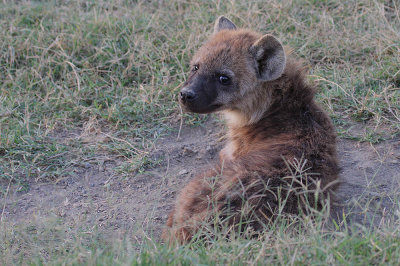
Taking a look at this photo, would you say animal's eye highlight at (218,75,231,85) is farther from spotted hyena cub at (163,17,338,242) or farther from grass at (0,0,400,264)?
grass at (0,0,400,264)

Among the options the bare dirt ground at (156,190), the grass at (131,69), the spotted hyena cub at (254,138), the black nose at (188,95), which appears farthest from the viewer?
the grass at (131,69)

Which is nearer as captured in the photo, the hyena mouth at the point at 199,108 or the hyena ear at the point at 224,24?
the hyena mouth at the point at 199,108


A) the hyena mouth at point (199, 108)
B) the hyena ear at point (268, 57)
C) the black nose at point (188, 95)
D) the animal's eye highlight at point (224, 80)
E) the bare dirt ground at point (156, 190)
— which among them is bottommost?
the bare dirt ground at point (156, 190)

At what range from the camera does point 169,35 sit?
17.0ft

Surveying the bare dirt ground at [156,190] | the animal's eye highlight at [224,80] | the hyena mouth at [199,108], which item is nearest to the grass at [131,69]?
the bare dirt ground at [156,190]

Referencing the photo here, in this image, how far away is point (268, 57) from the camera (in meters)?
3.62

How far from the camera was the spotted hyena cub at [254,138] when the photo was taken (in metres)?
2.79

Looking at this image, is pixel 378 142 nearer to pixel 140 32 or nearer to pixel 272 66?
pixel 272 66

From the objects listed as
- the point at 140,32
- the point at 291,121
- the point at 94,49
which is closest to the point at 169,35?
the point at 140,32

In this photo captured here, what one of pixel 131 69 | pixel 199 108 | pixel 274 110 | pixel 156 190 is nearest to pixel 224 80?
pixel 199 108

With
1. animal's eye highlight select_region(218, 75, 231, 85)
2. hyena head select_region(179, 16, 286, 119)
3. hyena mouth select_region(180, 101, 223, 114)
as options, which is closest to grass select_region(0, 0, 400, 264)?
hyena mouth select_region(180, 101, 223, 114)

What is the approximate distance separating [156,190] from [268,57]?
4.06 feet

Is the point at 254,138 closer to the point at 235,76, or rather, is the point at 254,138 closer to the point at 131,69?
the point at 235,76

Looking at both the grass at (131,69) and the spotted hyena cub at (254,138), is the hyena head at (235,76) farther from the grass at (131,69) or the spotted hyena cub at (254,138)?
the grass at (131,69)
